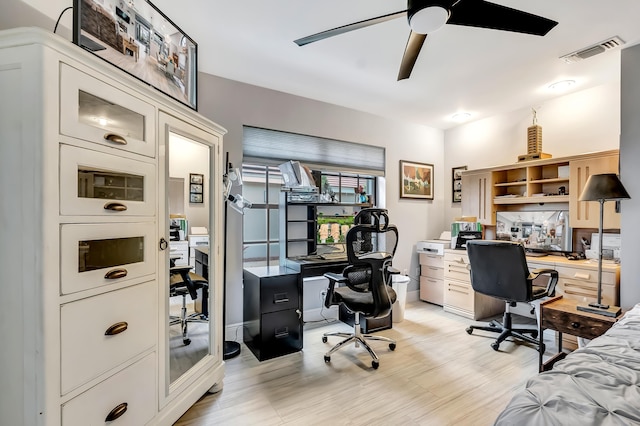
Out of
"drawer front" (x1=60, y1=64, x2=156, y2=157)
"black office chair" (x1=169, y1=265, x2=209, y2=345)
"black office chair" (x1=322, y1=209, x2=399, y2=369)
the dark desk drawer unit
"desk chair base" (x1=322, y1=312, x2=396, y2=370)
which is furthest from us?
the dark desk drawer unit

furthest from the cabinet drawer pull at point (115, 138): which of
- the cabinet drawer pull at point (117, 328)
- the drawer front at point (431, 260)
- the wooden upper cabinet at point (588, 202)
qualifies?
the wooden upper cabinet at point (588, 202)

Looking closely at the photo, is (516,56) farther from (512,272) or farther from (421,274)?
(421,274)

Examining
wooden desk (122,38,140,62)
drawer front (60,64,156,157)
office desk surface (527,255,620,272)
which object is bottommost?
office desk surface (527,255,620,272)

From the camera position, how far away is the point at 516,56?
2551mm

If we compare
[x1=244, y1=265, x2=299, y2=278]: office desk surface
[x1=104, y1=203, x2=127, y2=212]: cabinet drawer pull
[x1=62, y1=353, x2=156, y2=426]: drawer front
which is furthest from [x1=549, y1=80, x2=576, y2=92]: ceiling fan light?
[x1=62, y1=353, x2=156, y2=426]: drawer front

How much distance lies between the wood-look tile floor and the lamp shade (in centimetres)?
142

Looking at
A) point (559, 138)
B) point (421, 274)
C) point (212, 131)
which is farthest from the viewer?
point (421, 274)

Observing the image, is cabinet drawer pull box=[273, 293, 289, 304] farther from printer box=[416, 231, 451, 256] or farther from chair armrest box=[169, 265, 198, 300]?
printer box=[416, 231, 451, 256]

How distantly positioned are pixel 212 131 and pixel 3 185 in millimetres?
1158

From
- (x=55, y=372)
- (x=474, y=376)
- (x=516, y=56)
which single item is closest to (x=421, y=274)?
(x=474, y=376)

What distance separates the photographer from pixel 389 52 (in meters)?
2.51

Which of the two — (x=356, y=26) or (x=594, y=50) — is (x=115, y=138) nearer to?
(x=356, y=26)

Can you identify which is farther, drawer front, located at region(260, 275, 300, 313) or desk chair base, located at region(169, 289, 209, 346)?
drawer front, located at region(260, 275, 300, 313)

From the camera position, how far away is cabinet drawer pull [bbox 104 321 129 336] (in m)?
1.30
